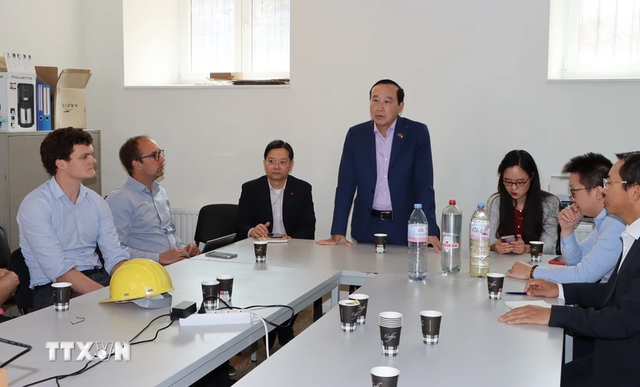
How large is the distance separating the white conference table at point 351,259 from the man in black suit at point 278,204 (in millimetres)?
568

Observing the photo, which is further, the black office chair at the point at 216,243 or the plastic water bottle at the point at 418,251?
the black office chair at the point at 216,243

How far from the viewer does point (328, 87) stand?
535 centimetres

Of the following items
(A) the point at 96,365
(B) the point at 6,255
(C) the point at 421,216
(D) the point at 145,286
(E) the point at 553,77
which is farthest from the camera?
(E) the point at 553,77

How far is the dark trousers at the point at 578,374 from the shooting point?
2457 mm

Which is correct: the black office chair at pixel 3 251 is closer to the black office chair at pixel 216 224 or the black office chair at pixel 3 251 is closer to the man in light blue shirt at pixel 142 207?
the man in light blue shirt at pixel 142 207

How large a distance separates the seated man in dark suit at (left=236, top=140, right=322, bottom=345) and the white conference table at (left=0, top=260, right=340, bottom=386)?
1.45 metres

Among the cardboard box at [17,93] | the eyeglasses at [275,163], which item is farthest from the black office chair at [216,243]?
the cardboard box at [17,93]

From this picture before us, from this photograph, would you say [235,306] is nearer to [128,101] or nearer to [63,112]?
[63,112]

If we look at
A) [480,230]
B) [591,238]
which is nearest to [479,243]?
[480,230]

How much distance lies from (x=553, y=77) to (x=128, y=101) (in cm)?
361

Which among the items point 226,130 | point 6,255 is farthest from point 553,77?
point 6,255

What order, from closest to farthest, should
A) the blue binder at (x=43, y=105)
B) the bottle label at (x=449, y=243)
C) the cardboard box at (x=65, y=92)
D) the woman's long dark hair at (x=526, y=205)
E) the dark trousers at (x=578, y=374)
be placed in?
the dark trousers at (x=578, y=374) → the bottle label at (x=449, y=243) → the woman's long dark hair at (x=526, y=205) → the blue binder at (x=43, y=105) → the cardboard box at (x=65, y=92)

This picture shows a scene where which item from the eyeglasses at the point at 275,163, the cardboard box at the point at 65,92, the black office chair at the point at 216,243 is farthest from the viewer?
the cardboard box at the point at 65,92

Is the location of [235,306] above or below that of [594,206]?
below
